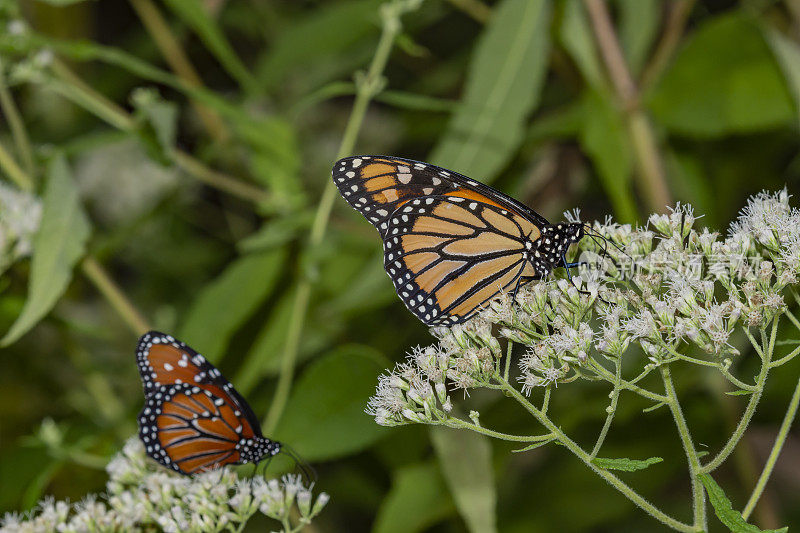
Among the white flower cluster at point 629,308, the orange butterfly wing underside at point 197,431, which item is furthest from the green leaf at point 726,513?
the orange butterfly wing underside at point 197,431

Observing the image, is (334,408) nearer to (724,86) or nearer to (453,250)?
(453,250)

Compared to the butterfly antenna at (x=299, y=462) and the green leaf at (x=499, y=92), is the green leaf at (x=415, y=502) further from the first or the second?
the green leaf at (x=499, y=92)

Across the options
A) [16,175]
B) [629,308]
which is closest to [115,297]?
[16,175]

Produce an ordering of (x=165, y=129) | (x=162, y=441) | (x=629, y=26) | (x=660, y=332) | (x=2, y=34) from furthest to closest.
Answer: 1. (x=629, y=26)
2. (x=2, y=34)
3. (x=165, y=129)
4. (x=162, y=441)
5. (x=660, y=332)

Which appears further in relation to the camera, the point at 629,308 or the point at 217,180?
the point at 217,180

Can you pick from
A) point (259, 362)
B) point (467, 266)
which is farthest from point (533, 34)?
point (259, 362)

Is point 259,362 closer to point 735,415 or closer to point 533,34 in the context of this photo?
point 533,34

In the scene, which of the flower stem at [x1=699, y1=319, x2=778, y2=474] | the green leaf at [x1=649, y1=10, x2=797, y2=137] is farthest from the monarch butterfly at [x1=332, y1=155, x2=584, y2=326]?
the green leaf at [x1=649, y1=10, x2=797, y2=137]
